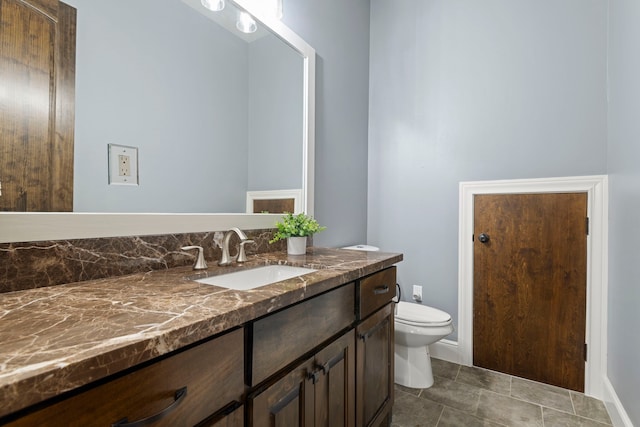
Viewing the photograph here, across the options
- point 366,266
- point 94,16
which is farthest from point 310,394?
point 94,16

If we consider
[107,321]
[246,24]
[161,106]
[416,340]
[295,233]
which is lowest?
[416,340]

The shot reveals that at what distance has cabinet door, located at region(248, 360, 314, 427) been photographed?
795 millimetres

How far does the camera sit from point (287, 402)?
2.92ft

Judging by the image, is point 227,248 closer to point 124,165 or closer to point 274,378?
point 124,165

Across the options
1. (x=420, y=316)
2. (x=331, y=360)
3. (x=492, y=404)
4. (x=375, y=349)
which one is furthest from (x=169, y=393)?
(x=492, y=404)

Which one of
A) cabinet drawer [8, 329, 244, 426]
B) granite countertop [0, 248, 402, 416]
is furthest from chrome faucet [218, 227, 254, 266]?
cabinet drawer [8, 329, 244, 426]

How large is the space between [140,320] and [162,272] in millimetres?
528

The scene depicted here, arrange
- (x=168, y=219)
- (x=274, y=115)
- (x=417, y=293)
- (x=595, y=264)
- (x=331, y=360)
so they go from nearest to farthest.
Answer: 1. (x=331, y=360)
2. (x=168, y=219)
3. (x=274, y=115)
4. (x=595, y=264)
5. (x=417, y=293)

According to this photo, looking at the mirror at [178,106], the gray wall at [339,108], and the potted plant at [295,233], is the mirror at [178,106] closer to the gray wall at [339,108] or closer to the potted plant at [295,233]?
the potted plant at [295,233]

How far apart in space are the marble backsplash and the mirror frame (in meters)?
0.02

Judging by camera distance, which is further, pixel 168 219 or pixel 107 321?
pixel 168 219

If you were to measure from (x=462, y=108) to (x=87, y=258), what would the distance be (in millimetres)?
2360

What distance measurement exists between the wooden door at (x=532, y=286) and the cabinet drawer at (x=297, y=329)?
4.75 feet

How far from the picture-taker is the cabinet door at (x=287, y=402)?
0.79m
